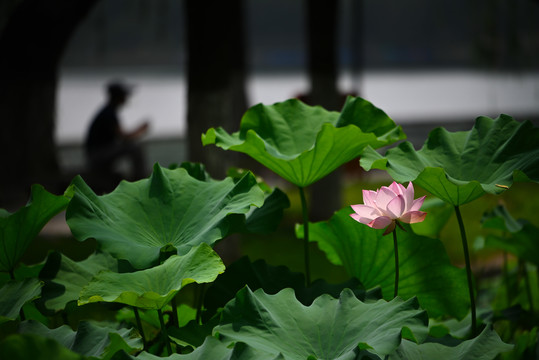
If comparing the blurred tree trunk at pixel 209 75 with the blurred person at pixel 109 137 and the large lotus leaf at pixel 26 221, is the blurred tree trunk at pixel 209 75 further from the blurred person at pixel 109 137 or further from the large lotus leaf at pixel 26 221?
the large lotus leaf at pixel 26 221

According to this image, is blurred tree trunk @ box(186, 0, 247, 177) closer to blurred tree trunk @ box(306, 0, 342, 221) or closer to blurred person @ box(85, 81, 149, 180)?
blurred tree trunk @ box(306, 0, 342, 221)

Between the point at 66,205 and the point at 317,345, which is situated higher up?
the point at 66,205

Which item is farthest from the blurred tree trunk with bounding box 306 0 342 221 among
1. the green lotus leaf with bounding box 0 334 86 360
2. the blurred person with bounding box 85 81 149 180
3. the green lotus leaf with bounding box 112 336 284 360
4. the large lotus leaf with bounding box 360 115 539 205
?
the green lotus leaf with bounding box 0 334 86 360

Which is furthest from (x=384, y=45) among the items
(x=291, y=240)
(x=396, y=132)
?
(x=396, y=132)

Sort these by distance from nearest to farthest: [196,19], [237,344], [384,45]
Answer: [237,344] < [196,19] < [384,45]

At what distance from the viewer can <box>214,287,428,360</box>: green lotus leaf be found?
834 millimetres

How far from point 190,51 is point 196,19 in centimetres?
15

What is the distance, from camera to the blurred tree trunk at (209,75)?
318 cm

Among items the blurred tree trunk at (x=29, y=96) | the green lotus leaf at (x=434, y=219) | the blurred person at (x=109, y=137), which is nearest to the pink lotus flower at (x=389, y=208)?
the green lotus leaf at (x=434, y=219)

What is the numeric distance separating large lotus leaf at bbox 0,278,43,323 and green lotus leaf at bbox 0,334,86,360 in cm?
25

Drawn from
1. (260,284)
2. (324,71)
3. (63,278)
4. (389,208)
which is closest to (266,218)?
(260,284)

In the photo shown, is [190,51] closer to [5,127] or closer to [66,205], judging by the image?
[5,127]

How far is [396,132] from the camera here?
1.19m

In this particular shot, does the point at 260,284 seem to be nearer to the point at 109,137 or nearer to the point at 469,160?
the point at 469,160
